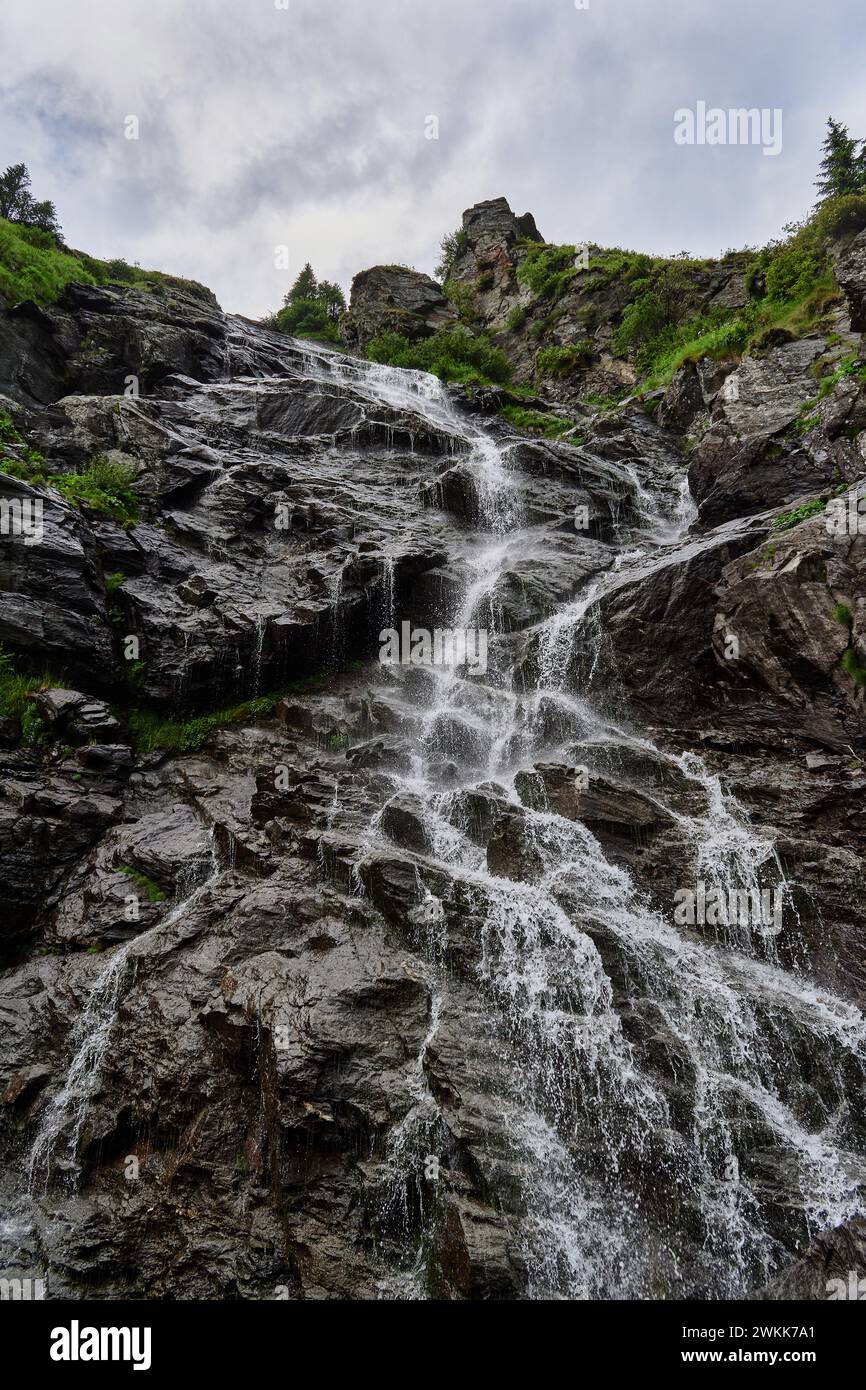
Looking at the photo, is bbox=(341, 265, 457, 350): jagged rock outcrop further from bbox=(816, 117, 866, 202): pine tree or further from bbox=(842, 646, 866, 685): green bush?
bbox=(842, 646, 866, 685): green bush

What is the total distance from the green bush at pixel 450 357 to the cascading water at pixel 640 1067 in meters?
28.7

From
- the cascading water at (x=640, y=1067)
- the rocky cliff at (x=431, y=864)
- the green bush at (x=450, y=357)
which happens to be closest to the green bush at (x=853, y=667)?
the rocky cliff at (x=431, y=864)

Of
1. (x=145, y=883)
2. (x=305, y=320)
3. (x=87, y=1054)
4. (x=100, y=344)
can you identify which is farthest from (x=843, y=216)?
(x=305, y=320)

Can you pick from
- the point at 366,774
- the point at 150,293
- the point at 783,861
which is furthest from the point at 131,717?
the point at 150,293

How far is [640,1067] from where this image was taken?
7297mm

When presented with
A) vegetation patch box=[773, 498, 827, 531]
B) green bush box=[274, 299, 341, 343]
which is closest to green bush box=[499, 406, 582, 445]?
vegetation patch box=[773, 498, 827, 531]

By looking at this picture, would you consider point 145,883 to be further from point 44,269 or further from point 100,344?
point 44,269

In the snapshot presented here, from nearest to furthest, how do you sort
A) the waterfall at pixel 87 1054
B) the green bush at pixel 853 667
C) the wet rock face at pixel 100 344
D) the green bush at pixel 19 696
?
the waterfall at pixel 87 1054
the green bush at pixel 853 667
the green bush at pixel 19 696
the wet rock face at pixel 100 344

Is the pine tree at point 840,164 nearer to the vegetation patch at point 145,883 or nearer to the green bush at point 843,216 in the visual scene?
the green bush at point 843,216

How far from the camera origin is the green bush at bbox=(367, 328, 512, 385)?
3403cm

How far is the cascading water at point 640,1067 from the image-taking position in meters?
6.09

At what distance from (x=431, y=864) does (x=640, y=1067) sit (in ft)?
12.1

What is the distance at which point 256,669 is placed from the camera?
14.4 m

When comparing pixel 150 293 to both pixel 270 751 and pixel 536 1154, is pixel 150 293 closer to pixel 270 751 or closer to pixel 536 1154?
pixel 270 751
